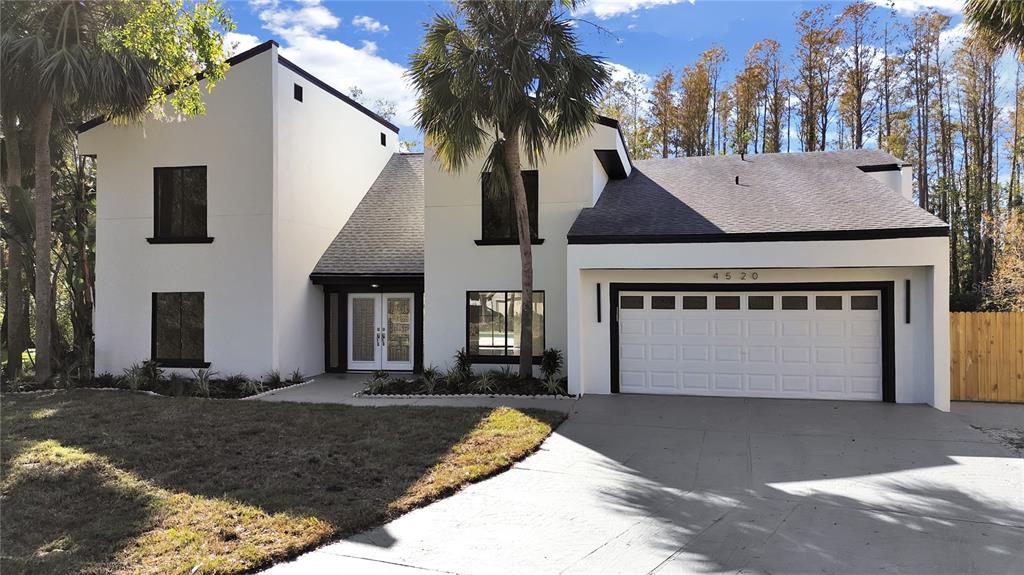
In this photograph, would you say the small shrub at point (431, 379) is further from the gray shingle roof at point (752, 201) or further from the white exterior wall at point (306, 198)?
the gray shingle roof at point (752, 201)

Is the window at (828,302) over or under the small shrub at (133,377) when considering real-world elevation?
over

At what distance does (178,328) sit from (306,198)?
4.06m

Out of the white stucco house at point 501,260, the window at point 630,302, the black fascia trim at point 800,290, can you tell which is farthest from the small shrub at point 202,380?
the window at point 630,302

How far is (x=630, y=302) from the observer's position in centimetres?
1134

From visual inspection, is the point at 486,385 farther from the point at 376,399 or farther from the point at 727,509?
the point at 727,509

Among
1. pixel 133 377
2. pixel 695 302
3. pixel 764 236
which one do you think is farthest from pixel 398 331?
pixel 764 236

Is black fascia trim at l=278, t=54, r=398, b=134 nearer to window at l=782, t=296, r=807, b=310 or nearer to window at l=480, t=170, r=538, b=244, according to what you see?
window at l=480, t=170, r=538, b=244

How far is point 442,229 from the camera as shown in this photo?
12.9 m

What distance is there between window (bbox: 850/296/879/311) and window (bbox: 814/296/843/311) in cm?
20

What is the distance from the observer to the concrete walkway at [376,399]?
1016cm

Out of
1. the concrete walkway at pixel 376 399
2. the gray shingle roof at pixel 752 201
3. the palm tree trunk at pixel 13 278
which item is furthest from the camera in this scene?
the palm tree trunk at pixel 13 278

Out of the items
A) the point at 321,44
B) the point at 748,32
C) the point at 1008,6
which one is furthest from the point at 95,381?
the point at 748,32

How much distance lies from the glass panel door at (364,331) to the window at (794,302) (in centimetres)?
898

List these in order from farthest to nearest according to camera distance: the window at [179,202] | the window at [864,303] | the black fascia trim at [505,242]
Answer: the window at [179,202]
the black fascia trim at [505,242]
the window at [864,303]
